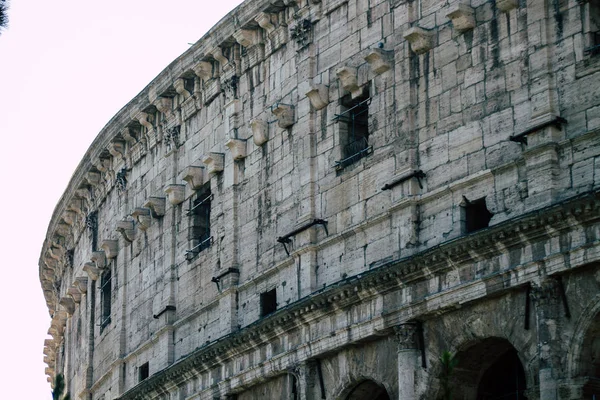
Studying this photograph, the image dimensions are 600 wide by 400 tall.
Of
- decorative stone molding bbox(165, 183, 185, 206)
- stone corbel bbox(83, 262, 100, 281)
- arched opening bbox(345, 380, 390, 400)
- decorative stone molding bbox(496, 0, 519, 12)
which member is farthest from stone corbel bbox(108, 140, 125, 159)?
decorative stone molding bbox(496, 0, 519, 12)

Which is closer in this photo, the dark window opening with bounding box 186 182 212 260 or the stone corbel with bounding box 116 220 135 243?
the dark window opening with bounding box 186 182 212 260

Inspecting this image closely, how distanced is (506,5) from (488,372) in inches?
269

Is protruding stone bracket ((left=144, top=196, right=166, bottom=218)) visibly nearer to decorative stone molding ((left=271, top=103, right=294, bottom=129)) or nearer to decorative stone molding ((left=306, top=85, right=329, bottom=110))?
decorative stone molding ((left=271, top=103, right=294, bottom=129))

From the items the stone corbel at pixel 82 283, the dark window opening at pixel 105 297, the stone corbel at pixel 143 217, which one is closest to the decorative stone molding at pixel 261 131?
the stone corbel at pixel 143 217

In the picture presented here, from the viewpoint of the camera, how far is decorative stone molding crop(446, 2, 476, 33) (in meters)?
34.2

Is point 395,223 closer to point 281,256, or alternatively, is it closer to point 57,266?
point 281,256

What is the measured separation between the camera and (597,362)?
3047 centimetres

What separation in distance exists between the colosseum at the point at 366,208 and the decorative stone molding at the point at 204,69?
55mm

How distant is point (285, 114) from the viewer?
39312 millimetres

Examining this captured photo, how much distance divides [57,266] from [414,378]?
27018 mm

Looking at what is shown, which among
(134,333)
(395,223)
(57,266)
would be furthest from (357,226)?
(57,266)

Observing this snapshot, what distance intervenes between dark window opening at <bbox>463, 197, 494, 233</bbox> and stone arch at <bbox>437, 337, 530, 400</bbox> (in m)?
2.18

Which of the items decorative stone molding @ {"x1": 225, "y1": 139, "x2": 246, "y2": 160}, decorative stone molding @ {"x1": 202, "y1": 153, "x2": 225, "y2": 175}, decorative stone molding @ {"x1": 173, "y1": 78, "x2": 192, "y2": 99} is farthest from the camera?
decorative stone molding @ {"x1": 173, "y1": 78, "x2": 192, "y2": 99}

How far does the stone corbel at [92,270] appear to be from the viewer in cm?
5056
